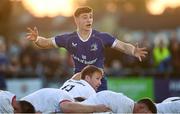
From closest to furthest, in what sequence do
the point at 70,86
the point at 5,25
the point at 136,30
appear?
the point at 70,86, the point at 5,25, the point at 136,30

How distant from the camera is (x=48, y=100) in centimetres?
1107

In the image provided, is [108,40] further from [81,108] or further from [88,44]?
[81,108]

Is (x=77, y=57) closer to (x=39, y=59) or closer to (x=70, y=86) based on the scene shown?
(x=70, y=86)

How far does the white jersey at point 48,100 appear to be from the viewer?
36.2 ft

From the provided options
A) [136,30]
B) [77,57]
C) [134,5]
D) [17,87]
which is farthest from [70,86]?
[134,5]

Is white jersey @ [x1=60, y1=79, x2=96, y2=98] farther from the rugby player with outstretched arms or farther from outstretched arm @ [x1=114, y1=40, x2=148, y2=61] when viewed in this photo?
outstretched arm @ [x1=114, y1=40, x2=148, y2=61]

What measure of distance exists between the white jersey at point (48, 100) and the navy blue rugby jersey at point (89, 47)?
2.23 metres

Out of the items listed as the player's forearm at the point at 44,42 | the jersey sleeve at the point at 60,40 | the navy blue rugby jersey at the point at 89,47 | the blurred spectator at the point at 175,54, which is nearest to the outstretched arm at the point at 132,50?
the navy blue rugby jersey at the point at 89,47

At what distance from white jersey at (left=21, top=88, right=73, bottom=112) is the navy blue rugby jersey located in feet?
7.31

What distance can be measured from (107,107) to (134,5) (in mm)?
52594

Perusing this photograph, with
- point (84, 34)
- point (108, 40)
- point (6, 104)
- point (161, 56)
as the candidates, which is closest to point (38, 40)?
point (84, 34)

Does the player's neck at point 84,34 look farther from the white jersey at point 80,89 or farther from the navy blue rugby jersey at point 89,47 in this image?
the white jersey at point 80,89

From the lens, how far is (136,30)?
43031mm

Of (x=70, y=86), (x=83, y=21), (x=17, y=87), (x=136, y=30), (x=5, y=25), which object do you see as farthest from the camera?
(x=136, y=30)
